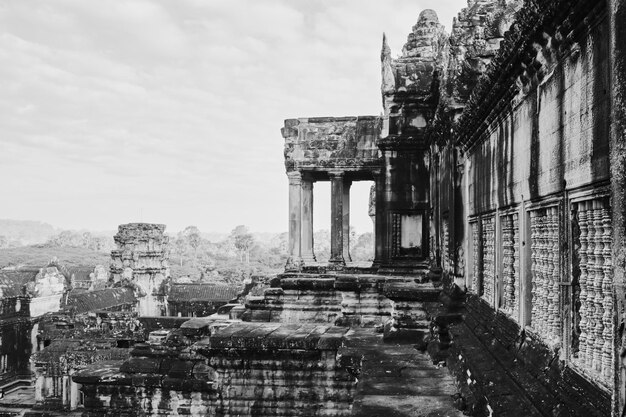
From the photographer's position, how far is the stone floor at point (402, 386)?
463cm

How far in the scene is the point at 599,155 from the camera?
2.60 m

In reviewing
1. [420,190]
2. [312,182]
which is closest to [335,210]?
[312,182]

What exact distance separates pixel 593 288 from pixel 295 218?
1601 cm

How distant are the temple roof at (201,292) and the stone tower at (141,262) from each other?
3.33 ft

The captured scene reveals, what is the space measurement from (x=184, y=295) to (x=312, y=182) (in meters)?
23.6

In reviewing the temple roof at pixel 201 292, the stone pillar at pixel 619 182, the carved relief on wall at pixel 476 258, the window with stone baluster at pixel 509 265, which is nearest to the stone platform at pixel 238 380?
the carved relief on wall at pixel 476 258

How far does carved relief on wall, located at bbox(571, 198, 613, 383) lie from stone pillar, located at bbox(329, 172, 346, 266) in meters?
14.7

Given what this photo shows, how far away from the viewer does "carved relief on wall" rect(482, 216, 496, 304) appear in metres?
5.32

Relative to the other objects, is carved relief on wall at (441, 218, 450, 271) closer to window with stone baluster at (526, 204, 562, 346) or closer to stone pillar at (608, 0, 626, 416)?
window with stone baluster at (526, 204, 562, 346)

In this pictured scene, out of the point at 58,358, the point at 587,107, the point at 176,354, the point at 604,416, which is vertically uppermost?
the point at 587,107

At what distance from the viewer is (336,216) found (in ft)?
59.6

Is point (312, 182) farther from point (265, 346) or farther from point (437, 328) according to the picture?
point (437, 328)

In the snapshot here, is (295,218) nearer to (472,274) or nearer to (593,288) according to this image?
(472,274)

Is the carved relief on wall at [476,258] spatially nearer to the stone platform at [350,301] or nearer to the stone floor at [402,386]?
the stone floor at [402,386]
